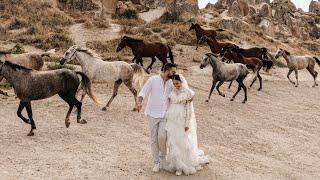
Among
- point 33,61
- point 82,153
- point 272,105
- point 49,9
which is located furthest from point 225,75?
point 49,9

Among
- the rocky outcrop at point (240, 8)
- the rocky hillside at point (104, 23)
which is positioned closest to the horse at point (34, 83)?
the rocky hillside at point (104, 23)

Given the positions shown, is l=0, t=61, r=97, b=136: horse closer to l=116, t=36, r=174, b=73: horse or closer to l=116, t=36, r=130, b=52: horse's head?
l=116, t=36, r=130, b=52: horse's head

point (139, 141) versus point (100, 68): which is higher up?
point (100, 68)

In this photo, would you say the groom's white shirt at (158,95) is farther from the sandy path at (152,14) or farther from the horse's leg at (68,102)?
the sandy path at (152,14)

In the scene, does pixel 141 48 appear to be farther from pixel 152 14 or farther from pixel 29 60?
pixel 152 14

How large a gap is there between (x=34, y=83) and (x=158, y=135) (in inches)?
143

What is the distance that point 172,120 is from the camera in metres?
7.87

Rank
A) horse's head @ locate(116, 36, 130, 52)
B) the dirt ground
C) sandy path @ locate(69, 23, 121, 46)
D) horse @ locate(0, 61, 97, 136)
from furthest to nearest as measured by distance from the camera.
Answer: sandy path @ locate(69, 23, 121, 46)
horse's head @ locate(116, 36, 130, 52)
horse @ locate(0, 61, 97, 136)
the dirt ground

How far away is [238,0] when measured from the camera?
5816 centimetres

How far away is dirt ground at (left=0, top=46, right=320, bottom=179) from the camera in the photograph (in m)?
8.41

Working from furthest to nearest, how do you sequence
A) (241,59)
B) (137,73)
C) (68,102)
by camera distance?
(241,59)
(137,73)
(68,102)

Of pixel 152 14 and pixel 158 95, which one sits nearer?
pixel 158 95

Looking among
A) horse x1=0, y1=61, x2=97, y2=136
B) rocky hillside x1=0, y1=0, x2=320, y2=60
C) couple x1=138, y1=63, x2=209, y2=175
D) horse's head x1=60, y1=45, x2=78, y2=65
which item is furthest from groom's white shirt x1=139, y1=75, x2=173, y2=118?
rocky hillside x1=0, y1=0, x2=320, y2=60

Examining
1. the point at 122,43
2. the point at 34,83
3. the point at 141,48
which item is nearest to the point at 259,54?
the point at 141,48
